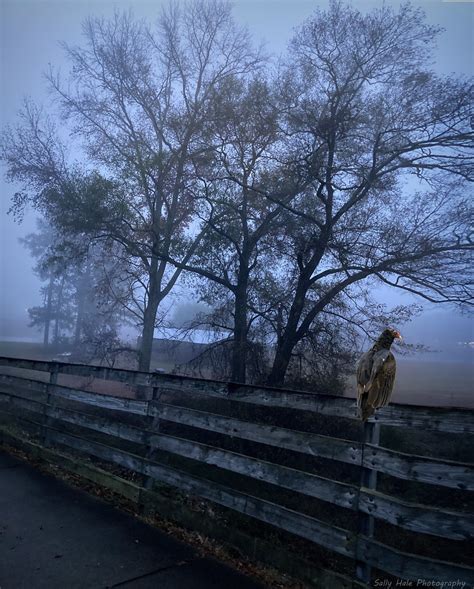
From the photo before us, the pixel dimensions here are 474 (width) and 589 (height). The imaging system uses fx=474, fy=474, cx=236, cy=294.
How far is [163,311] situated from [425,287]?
10.8 meters

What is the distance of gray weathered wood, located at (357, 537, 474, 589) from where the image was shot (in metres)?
2.92

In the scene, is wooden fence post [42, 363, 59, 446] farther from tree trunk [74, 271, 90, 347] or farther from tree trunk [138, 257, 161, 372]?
tree trunk [74, 271, 90, 347]

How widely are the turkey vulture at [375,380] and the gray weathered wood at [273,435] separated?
305mm

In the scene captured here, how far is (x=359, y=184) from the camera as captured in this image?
510 inches

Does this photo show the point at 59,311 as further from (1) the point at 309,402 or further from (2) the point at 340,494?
(2) the point at 340,494

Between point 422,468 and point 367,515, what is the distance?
1.79ft

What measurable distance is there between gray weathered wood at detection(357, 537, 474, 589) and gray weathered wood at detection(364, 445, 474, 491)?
1.55 feet

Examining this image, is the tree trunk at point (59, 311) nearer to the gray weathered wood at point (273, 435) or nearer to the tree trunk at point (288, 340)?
the tree trunk at point (288, 340)

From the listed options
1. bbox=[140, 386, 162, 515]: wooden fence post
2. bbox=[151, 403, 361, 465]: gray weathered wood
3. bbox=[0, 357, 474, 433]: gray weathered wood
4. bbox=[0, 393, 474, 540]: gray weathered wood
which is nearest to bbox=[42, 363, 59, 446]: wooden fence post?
bbox=[0, 357, 474, 433]: gray weathered wood

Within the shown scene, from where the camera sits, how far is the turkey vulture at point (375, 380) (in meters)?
3.40

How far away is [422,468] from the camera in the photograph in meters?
3.11

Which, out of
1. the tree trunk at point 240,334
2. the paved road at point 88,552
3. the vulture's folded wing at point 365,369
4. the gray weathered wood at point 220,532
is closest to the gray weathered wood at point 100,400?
the gray weathered wood at point 220,532

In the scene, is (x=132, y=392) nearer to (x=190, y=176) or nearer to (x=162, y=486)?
(x=190, y=176)

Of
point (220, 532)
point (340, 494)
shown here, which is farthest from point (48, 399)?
point (340, 494)
